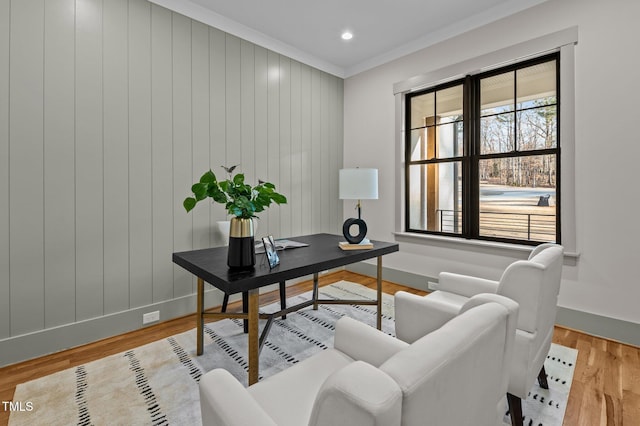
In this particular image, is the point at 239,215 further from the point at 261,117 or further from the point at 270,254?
the point at 261,117

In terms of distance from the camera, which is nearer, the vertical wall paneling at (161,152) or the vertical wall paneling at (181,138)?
the vertical wall paneling at (161,152)

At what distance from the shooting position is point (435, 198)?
3904 mm

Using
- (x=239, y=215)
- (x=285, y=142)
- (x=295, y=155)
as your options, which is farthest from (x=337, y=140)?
(x=239, y=215)

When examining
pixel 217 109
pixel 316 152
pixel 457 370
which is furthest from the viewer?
pixel 316 152

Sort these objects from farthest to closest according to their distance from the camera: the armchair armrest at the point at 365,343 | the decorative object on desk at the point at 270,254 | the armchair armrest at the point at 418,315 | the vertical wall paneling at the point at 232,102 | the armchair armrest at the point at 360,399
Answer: the vertical wall paneling at the point at 232,102 → the decorative object on desk at the point at 270,254 → the armchair armrest at the point at 418,315 → the armchair armrest at the point at 365,343 → the armchair armrest at the point at 360,399

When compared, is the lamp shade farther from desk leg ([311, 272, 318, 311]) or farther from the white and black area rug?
the white and black area rug

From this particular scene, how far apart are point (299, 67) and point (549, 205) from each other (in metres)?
3.14

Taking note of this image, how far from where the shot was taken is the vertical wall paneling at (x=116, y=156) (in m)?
2.47

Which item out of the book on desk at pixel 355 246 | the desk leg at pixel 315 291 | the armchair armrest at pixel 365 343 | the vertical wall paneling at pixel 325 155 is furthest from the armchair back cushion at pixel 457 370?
the vertical wall paneling at pixel 325 155

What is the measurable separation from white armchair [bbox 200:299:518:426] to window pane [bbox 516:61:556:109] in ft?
9.29

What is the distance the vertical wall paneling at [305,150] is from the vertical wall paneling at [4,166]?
8.56 ft

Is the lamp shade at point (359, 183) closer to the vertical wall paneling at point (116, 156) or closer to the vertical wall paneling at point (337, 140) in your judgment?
the vertical wall paneling at point (337, 140)

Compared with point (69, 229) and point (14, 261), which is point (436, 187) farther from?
point (14, 261)

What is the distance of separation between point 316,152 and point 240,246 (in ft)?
8.62
